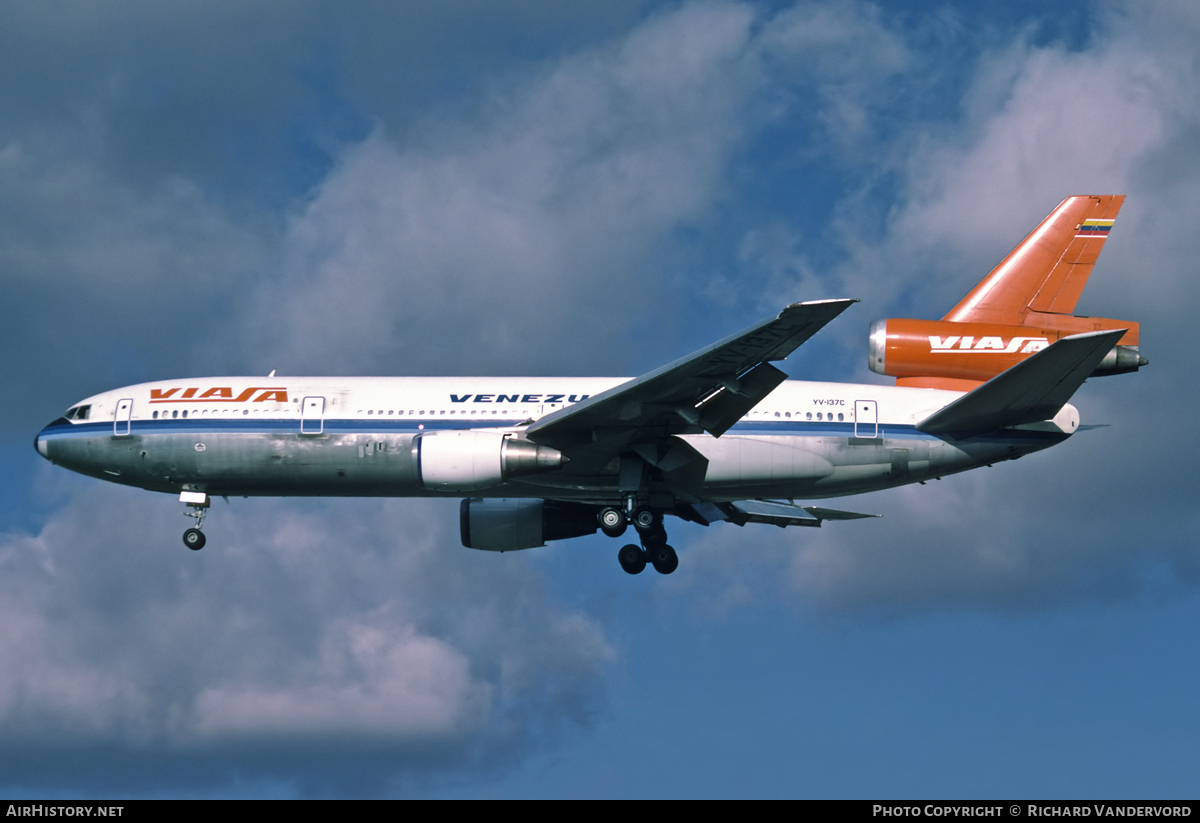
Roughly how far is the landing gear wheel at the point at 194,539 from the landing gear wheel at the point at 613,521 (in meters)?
10.8

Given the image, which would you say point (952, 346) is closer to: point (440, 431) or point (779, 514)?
point (779, 514)

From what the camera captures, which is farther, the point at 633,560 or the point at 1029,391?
the point at 633,560

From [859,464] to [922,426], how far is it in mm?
1795

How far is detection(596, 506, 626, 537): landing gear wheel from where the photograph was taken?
35.1m

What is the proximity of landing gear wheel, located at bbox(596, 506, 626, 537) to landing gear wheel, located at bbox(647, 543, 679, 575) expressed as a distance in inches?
78.2

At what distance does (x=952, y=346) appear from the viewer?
35000 mm

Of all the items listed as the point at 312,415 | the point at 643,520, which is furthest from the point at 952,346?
the point at 312,415

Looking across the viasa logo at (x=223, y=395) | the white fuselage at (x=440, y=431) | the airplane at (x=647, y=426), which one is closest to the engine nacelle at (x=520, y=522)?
the airplane at (x=647, y=426)

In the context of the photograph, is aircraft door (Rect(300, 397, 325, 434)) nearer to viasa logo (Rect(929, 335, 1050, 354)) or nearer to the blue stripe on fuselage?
the blue stripe on fuselage

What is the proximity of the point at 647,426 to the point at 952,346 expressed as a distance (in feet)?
26.4
